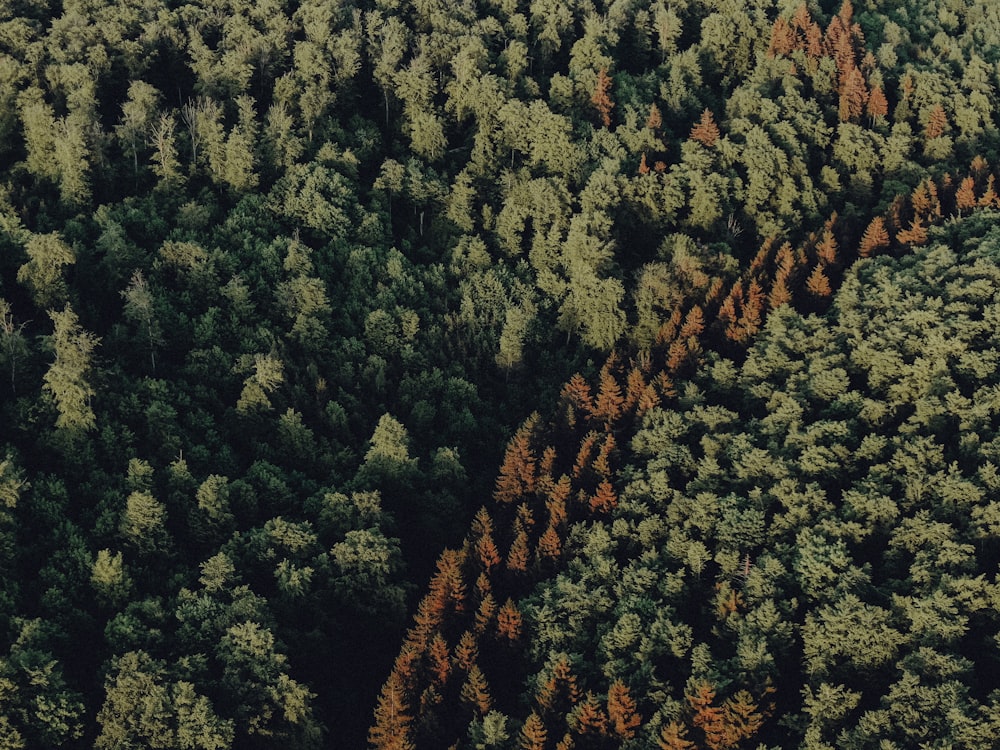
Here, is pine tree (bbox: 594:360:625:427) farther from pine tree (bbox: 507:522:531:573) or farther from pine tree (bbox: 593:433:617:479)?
pine tree (bbox: 507:522:531:573)

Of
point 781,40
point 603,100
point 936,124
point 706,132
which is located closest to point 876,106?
point 936,124

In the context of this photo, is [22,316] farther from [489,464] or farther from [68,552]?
[489,464]

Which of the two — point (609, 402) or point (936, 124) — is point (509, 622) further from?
Result: point (936, 124)

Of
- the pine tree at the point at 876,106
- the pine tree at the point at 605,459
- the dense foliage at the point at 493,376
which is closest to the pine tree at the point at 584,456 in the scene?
the dense foliage at the point at 493,376

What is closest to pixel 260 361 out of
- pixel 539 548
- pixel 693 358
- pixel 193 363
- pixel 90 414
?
pixel 193 363

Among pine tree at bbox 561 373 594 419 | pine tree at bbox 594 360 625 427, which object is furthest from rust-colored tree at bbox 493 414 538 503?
pine tree at bbox 594 360 625 427

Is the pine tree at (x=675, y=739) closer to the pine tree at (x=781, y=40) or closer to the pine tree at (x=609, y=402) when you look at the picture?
the pine tree at (x=609, y=402)

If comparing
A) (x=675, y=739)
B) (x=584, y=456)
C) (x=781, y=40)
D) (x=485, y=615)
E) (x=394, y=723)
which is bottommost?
(x=394, y=723)

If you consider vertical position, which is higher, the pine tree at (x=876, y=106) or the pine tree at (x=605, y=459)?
the pine tree at (x=876, y=106)
